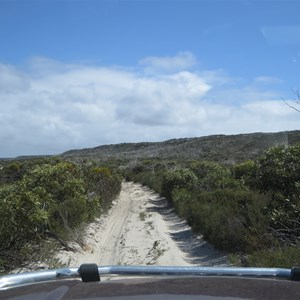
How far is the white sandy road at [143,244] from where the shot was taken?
11.7 m

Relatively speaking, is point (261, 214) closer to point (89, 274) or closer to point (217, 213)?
point (217, 213)

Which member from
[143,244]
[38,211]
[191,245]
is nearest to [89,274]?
[38,211]

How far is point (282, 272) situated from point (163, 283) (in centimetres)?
67

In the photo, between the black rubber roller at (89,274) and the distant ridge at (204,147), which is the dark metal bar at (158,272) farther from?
the distant ridge at (204,147)

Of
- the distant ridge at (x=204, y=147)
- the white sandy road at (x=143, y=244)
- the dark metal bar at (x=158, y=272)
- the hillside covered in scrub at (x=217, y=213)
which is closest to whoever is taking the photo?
the dark metal bar at (x=158, y=272)

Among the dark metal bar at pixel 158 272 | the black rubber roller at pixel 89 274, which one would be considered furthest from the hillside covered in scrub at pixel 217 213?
the black rubber roller at pixel 89 274

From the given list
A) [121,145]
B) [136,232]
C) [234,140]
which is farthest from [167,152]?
[136,232]

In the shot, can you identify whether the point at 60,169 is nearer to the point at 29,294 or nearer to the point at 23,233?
the point at 23,233

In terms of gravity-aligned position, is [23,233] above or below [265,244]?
above

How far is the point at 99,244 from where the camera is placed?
47.3 ft

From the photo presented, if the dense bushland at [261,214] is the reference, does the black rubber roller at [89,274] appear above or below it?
above

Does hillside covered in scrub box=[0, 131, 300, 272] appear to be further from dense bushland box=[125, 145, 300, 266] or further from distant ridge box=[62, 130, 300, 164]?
distant ridge box=[62, 130, 300, 164]

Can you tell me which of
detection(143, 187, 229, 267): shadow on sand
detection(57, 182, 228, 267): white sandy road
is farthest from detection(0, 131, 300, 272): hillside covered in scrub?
detection(57, 182, 228, 267): white sandy road

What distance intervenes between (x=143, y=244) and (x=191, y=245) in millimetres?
1446
